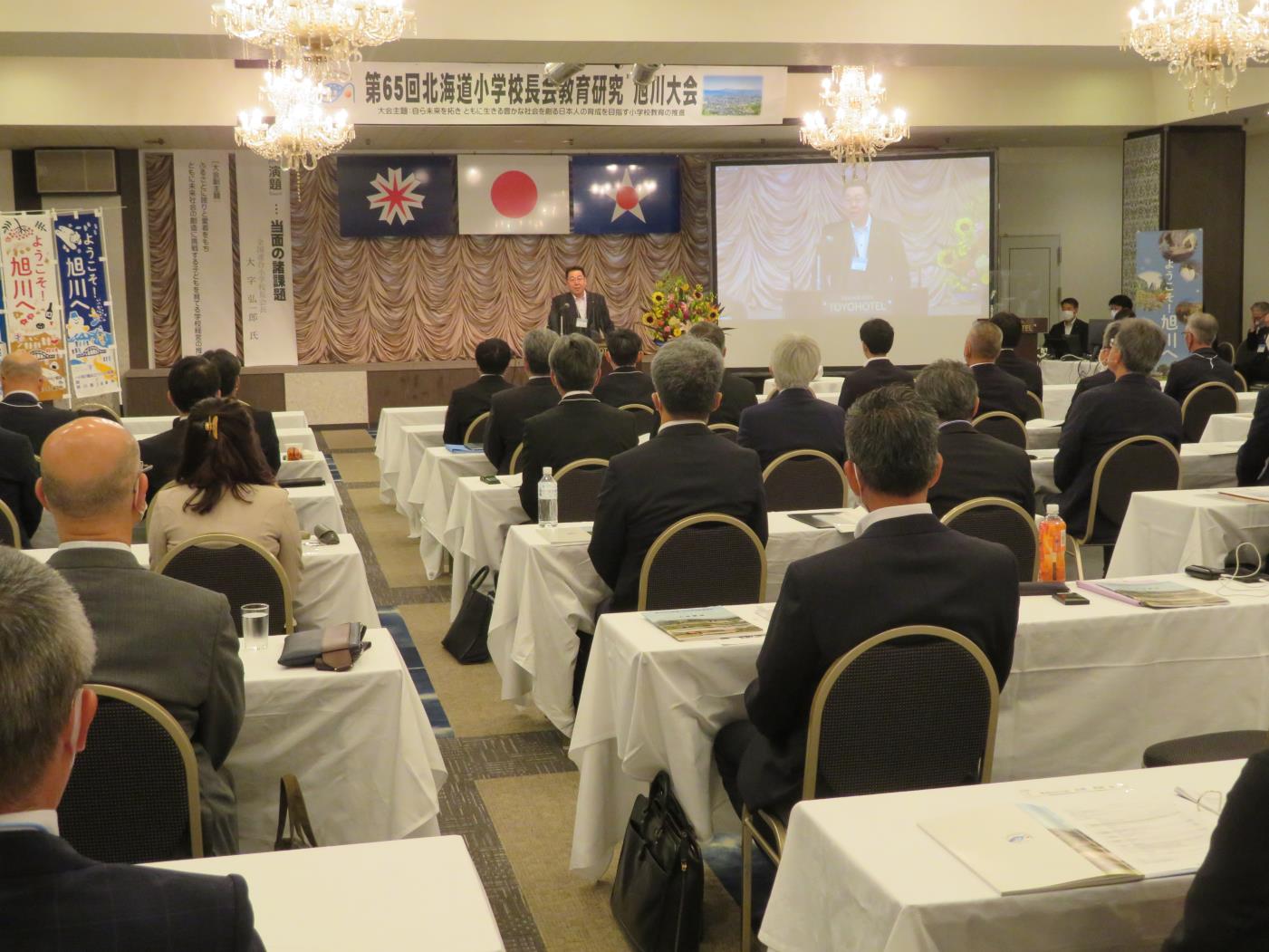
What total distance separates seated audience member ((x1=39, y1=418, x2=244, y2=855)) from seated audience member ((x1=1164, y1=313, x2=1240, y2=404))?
7227 millimetres

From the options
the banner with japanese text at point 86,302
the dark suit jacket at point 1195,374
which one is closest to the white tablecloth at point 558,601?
the dark suit jacket at point 1195,374

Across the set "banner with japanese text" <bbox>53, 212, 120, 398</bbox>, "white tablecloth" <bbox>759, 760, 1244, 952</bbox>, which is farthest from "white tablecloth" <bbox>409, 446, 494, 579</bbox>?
"banner with japanese text" <bbox>53, 212, 120, 398</bbox>

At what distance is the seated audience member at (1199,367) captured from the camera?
326 inches

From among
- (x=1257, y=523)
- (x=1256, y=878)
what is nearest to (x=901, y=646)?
(x=1256, y=878)

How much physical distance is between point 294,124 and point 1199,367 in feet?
22.0

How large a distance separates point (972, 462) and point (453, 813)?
199 centimetres

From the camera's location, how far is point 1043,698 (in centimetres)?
312

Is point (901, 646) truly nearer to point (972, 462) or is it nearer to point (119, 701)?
point (119, 701)

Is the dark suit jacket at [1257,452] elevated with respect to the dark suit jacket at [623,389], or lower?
lower

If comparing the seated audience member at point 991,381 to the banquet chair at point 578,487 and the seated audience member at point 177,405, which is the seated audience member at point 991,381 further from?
the seated audience member at point 177,405

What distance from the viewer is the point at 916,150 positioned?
15.0 meters

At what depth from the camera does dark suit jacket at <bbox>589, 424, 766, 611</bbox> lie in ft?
12.8

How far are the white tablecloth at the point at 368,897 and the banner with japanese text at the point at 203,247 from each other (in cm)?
1315

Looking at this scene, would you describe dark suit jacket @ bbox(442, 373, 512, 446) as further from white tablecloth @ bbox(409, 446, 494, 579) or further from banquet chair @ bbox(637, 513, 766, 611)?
banquet chair @ bbox(637, 513, 766, 611)
